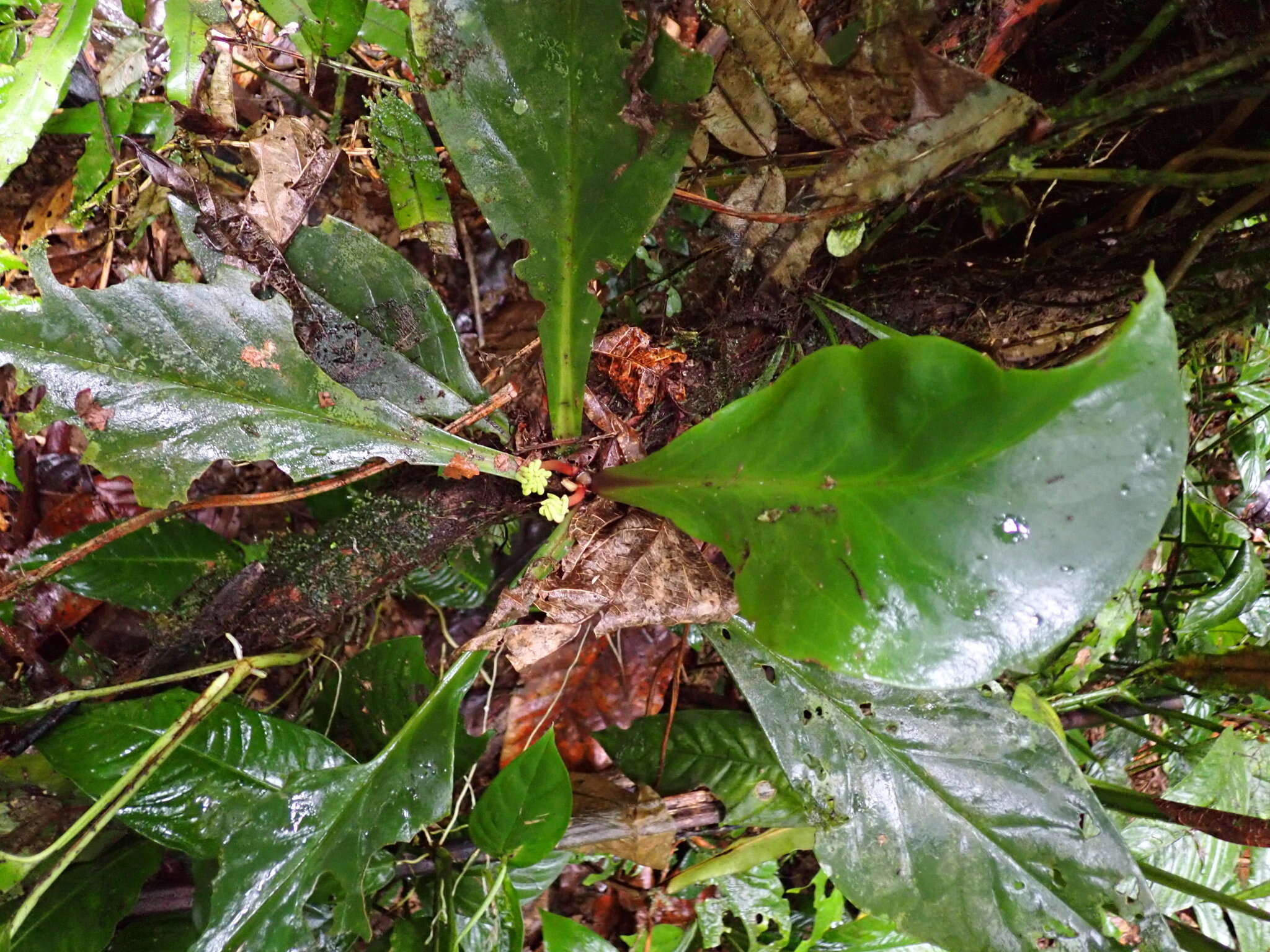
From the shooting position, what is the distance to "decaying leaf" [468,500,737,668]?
91cm

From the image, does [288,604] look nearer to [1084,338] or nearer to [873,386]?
[873,386]

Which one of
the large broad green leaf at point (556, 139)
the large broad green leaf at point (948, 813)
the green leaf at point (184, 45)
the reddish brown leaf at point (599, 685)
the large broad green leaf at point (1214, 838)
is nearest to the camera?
the large broad green leaf at point (556, 139)

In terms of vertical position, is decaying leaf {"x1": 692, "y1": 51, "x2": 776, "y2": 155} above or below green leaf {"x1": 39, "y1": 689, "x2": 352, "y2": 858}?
above

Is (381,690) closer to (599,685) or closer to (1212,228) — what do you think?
(599,685)

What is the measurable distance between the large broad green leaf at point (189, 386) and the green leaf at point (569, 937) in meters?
0.81

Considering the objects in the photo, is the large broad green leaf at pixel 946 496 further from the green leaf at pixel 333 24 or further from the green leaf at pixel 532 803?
the green leaf at pixel 333 24

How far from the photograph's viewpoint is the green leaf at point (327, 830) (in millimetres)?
883

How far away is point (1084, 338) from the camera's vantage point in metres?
1.09

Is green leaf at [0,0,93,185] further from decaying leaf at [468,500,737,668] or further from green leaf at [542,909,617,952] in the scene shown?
green leaf at [542,909,617,952]

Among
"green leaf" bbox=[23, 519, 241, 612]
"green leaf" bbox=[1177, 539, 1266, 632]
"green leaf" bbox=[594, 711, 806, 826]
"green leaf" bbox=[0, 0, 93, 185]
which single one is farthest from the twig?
"green leaf" bbox=[0, 0, 93, 185]

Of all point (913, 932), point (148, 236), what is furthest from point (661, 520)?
point (148, 236)

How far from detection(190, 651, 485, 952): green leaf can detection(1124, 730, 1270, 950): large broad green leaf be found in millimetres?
1169

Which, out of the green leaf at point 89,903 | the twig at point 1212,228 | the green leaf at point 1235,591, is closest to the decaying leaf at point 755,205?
the twig at point 1212,228

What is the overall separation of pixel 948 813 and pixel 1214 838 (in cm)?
56
